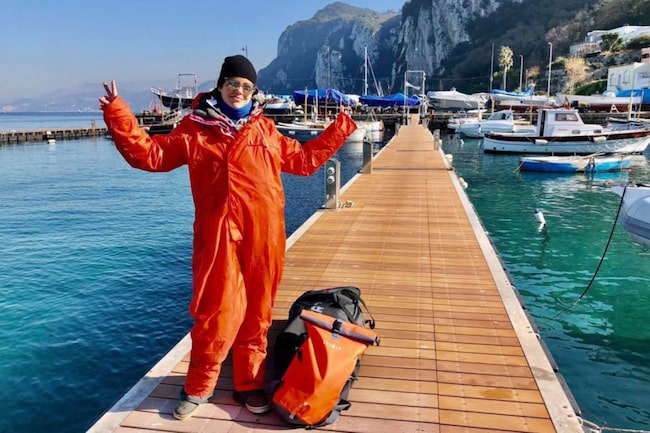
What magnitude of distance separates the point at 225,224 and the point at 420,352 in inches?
96.8

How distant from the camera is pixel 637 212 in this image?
919cm

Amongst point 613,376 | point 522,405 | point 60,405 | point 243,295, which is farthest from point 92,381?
point 613,376

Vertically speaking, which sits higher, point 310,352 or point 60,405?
point 310,352

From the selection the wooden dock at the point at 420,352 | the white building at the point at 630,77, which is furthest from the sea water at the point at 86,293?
the white building at the point at 630,77

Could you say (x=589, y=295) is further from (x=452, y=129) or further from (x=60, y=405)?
(x=452, y=129)

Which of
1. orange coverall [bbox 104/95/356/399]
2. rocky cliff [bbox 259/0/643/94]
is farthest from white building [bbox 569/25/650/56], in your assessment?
orange coverall [bbox 104/95/356/399]

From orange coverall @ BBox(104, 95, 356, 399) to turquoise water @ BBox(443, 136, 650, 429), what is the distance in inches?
185

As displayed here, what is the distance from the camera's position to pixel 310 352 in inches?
143

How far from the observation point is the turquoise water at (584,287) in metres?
6.64

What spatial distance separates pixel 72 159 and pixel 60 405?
3862 centimetres

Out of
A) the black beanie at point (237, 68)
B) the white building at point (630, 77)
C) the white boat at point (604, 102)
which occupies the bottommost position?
the black beanie at point (237, 68)

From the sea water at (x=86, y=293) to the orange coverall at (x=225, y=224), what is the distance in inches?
158

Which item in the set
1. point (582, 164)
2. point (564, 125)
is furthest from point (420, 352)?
point (564, 125)

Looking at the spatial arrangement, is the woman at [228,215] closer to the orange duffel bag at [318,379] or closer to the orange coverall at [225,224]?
the orange coverall at [225,224]
